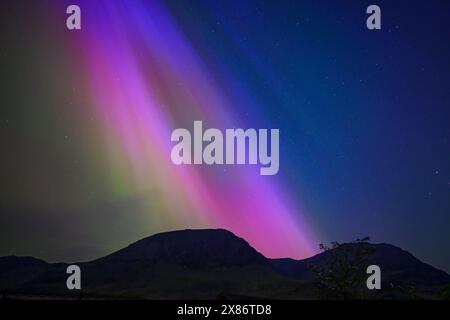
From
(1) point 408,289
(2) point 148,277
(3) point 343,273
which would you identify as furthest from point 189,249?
(1) point 408,289

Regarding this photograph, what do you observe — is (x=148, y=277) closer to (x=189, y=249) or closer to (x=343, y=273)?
(x=189, y=249)

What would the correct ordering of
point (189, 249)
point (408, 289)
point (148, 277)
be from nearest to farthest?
point (148, 277), point (408, 289), point (189, 249)

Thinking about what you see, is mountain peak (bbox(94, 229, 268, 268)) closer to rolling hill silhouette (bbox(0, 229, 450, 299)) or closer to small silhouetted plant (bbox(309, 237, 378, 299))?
rolling hill silhouette (bbox(0, 229, 450, 299))

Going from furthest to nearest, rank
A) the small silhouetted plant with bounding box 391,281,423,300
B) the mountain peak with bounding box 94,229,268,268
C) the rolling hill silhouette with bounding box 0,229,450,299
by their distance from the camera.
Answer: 1. the mountain peak with bounding box 94,229,268,268
2. the small silhouetted plant with bounding box 391,281,423,300
3. the rolling hill silhouette with bounding box 0,229,450,299

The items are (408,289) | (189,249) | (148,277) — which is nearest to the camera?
(148,277)

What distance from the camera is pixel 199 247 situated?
14.4m

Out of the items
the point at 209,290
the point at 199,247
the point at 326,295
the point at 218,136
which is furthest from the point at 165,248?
the point at 218,136

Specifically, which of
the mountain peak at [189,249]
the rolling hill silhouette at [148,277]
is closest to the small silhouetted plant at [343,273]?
the rolling hill silhouette at [148,277]

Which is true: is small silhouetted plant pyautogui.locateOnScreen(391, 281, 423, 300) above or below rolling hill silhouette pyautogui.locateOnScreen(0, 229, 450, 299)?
below

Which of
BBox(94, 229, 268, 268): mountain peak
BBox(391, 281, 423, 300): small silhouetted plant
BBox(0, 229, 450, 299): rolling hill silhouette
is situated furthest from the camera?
BBox(94, 229, 268, 268): mountain peak

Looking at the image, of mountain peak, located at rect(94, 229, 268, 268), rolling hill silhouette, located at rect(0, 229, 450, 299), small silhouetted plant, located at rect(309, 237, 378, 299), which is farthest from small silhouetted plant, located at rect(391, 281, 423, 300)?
mountain peak, located at rect(94, 229, 268, 268)

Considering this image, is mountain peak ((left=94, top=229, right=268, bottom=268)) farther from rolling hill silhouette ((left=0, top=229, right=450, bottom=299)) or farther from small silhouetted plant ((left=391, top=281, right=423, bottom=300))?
small silhouetted plant ((left=391, top=281, right=423, bottom=300))

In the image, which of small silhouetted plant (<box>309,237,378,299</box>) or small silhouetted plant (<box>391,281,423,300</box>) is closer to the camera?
small silhouetted plant (<box>391,281,423,300</box>)
